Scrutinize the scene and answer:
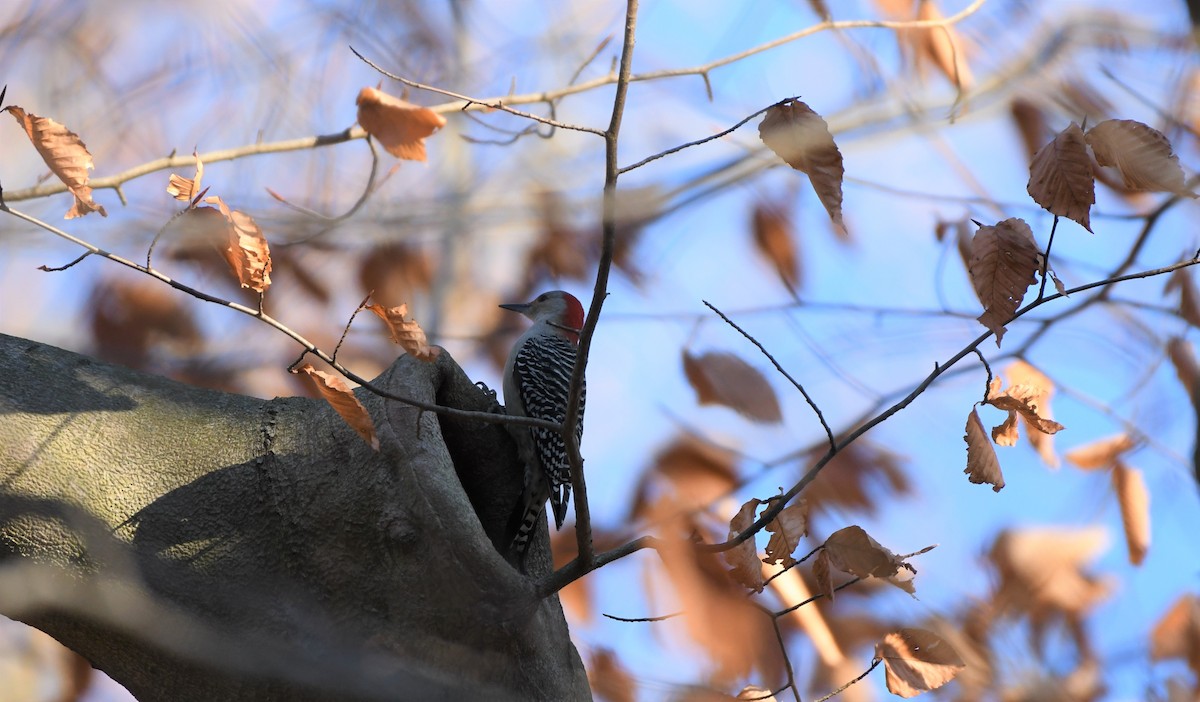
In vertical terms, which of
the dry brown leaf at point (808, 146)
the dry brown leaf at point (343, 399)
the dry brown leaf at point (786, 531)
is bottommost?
the dry brown leaf at point (786, 531)

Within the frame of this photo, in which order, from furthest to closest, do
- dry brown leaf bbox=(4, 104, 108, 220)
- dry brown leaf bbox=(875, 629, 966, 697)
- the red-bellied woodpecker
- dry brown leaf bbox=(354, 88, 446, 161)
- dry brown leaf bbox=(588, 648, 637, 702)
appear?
dry brown leaf bbox=(588, 648, 637, 702), the red-bellied woodpecker, dry brown leaf bbox=(875, 629, 966, 697), dry brown leaf bbox=(4, 104, 108, 220), dry brown leaf bbox=(354, 88, 446, 161)

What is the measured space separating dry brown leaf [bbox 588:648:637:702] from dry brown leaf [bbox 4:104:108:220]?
2.61 metres

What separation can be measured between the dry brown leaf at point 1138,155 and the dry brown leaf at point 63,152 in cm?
245

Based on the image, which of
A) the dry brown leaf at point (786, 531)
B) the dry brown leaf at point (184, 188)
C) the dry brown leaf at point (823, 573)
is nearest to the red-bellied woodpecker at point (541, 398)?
the dry brown leaf at point (786, 531)

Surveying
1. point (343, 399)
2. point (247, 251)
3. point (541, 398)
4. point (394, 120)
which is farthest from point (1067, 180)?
point (541, 398)

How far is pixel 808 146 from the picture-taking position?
2217 millimetres

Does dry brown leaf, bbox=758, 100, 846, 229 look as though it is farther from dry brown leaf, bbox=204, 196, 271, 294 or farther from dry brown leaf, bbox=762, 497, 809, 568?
dry brown leaf, bbox=204, 196, 271, 294

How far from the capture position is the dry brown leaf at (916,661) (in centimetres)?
268

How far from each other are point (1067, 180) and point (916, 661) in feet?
4.56

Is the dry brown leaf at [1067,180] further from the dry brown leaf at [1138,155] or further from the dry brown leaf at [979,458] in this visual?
the dry brown leaf at [979,458]

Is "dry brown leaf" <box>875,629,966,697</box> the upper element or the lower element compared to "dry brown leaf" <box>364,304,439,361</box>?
lower

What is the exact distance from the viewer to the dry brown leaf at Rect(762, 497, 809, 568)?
2.55 metres

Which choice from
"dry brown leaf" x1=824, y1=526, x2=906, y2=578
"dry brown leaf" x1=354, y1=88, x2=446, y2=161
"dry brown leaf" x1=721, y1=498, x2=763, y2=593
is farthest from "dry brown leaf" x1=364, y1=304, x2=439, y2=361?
"dry brown leaf" x1=824, y1=526, x2=906, y2=578

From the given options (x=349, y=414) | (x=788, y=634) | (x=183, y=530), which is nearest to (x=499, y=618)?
(x=349, y=414)
